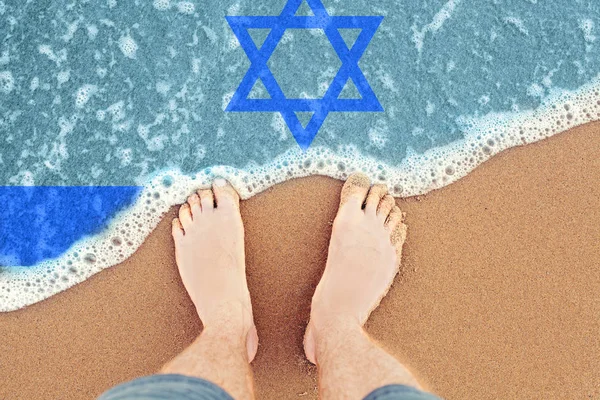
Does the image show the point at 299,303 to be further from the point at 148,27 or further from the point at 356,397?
the point at 148,27

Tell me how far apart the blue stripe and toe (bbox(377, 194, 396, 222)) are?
1.05m

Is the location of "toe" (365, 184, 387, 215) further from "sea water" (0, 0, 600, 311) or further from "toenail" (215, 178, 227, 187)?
"toenail" (215, 178, 227, 187)

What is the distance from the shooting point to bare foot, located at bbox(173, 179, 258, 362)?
75.4 inches

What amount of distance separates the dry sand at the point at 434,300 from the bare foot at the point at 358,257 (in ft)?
0.22

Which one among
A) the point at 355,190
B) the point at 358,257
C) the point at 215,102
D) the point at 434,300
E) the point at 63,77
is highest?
the point at 63,77

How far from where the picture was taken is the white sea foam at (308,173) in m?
2.03

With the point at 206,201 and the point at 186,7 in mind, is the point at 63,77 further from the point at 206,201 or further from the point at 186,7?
the point at 206,201

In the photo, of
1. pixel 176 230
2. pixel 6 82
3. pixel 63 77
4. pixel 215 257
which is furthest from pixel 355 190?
pixel 6 82

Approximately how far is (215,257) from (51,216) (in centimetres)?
75

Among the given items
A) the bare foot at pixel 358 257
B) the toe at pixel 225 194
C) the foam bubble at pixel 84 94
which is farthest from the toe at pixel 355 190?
the foam bubble at pixel 84 94

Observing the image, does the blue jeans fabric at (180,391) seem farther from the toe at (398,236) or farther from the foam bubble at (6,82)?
the foam bubble at (6,82)

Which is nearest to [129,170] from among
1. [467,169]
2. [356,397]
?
[356,397]

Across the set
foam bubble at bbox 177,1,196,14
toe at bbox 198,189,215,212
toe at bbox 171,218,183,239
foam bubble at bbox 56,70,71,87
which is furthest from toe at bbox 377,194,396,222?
foam bubble at bbox 56,70,71,87

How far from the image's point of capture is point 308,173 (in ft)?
6.73
